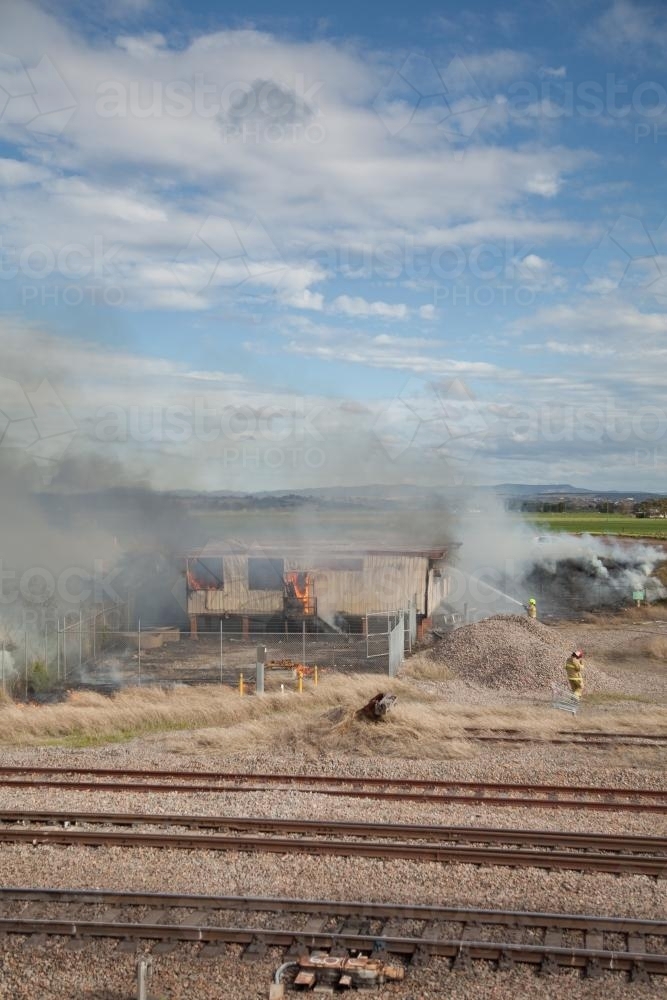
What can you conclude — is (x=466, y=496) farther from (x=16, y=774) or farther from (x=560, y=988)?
(x=560, y=988)

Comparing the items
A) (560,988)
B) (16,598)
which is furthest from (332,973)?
(16,598)

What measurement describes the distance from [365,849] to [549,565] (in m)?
39.9

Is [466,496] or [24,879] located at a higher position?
[466,496]

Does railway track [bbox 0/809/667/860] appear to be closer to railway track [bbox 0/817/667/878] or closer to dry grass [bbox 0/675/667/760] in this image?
railway track [bbox 0/817/667/878]

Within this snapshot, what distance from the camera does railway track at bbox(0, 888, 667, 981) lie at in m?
6.86

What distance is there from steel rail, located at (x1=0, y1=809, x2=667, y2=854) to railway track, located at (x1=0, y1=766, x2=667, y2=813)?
1.24 m

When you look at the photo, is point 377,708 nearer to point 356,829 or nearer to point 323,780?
point 323,780

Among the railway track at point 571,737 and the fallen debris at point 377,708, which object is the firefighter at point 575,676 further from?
the fallen debris at point 377,708

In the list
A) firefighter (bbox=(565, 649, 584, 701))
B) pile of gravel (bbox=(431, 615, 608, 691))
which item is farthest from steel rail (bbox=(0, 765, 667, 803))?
pile of gravel (bbox=(431, 615, 608, 691))

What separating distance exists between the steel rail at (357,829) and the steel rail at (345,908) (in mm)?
1783

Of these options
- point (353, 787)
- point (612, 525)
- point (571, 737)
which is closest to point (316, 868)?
Result: point (353, 787)

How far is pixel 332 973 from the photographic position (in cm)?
662

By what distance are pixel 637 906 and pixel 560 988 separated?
1.73 m

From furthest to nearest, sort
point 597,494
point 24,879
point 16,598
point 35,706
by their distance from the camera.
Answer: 1. point 597,494
2. point 16,598
3. point 35,706
4. point 24,879
